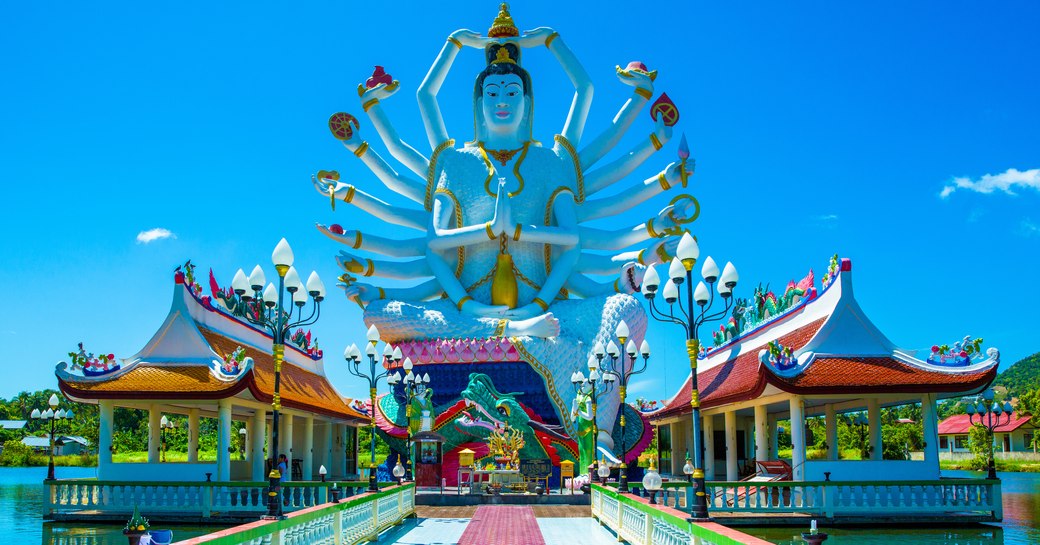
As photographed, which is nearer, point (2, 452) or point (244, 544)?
point (244, 544)

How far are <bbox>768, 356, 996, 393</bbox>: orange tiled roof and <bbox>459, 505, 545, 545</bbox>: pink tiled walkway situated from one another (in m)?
6.10

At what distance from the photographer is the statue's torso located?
36.5 metres

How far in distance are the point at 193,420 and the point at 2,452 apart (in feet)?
137

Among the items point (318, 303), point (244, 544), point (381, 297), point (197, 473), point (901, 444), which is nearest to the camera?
point (244, 544)

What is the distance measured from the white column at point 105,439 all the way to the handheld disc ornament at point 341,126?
18.4 meters

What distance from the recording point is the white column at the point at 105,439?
67.4 feet

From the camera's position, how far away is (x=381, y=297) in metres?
35.6

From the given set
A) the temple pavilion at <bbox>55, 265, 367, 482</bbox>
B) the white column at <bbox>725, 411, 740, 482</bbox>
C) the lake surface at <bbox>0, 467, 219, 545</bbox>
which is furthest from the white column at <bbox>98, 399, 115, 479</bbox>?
the white column at <bbox>725, 411, 740, 482</bbox>

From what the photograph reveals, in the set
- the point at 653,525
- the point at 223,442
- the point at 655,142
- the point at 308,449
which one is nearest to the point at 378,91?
the point at 655,142

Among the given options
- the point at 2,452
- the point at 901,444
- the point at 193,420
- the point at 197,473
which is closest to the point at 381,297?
the point at 193,420

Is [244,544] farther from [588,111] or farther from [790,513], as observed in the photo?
[588,111]

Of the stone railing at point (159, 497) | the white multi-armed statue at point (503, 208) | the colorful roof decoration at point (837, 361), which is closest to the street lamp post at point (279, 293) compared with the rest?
the stone railing at point (159, 497)

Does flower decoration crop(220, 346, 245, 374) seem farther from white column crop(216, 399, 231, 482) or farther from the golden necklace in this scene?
the golden necklace

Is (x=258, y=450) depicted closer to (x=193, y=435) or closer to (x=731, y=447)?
(x=193, y=435)
